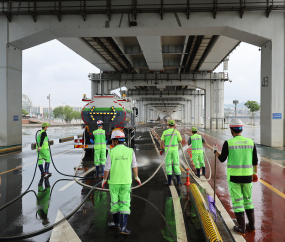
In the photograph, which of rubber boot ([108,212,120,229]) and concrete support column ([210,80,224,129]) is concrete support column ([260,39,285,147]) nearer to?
rubber boot ([108,212,120,229])

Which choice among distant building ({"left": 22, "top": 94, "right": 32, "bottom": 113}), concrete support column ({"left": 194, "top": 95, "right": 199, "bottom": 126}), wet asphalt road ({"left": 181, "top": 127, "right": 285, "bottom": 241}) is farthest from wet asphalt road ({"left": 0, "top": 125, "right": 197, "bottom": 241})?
distant building ({"left": 22, "top": 94, "right": 32, "bottom": 113})

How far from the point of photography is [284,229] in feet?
13.5

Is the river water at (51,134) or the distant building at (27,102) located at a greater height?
the distant building at (27,102)

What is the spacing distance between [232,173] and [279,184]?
4.24 meters

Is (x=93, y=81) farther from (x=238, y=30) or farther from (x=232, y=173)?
(x=232, y=173)

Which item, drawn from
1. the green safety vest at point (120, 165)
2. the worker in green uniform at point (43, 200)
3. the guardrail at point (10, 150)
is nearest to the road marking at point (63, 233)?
the worker in green uniform at point (43, 200)

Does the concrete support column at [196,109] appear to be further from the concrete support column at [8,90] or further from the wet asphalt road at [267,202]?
the wet asphalt road at [267,202]

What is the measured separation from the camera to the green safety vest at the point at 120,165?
394 cm

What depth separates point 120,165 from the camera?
3.98 m

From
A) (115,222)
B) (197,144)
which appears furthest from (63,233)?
(197,144)

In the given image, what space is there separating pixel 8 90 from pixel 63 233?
13463 mm

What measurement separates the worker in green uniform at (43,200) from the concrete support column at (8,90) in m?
8.99

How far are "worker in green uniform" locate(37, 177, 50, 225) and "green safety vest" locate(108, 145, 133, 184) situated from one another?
A: 1831 mm

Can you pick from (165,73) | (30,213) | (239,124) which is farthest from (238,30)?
(165,73)
